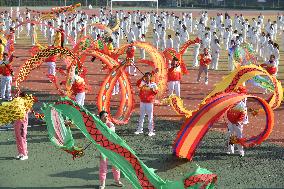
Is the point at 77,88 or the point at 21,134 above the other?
the point at 77,88

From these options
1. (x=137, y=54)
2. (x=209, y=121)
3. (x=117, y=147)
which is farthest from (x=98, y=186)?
(x=137, y=54)

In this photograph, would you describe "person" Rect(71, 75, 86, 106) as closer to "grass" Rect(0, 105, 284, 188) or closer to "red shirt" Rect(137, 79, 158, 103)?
"grass" Rect(0, 105, 284, 188)

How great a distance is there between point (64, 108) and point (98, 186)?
6.76 ft

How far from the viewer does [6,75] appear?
19234 millimetres

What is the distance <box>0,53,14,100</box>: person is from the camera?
18906 mm

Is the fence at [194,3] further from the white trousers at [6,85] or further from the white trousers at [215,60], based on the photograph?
the white trousers at [6,85]

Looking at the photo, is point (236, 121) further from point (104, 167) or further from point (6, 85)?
point (6, 85)

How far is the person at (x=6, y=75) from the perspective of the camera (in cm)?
1891

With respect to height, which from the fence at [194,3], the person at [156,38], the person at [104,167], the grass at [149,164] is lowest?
the grass at [149,164]

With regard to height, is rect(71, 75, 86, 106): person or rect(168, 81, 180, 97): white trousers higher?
rect(71, 75, 86, 106): person

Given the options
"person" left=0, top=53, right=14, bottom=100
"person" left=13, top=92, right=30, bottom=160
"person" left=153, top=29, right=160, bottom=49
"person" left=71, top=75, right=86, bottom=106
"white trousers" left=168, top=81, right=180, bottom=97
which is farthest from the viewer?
"person" left=153, top=29, right=160, bottom=49

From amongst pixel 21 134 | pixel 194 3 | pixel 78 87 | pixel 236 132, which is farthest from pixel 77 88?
pixel 194 3

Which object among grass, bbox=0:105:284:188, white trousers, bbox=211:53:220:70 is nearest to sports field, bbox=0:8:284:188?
grass, bbox=0:105:284:188

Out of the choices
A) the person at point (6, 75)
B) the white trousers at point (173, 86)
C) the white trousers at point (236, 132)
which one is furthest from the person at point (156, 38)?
the white trousers at point (236, 132)
